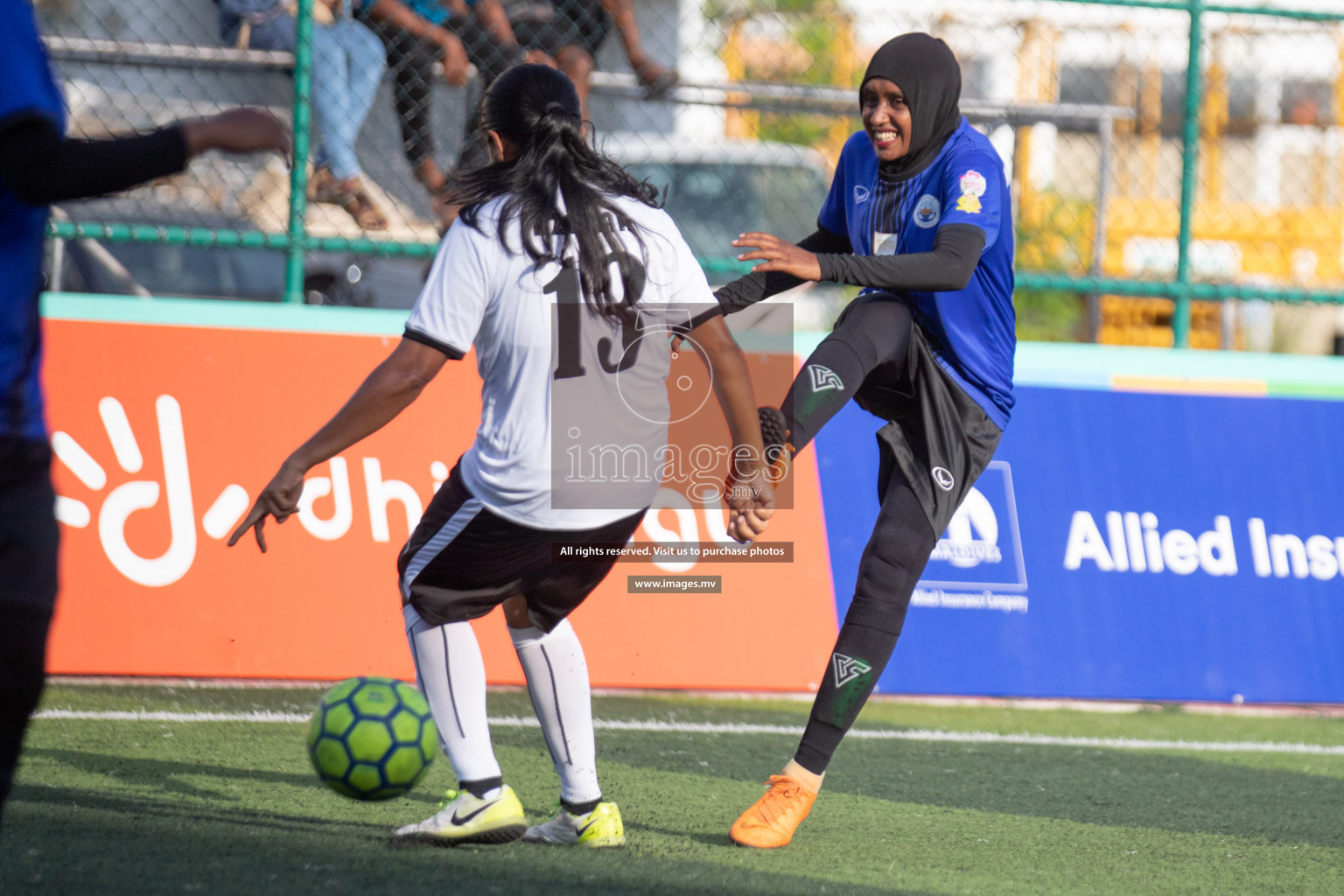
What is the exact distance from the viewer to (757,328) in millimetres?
6414

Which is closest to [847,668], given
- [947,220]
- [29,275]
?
[947,220]

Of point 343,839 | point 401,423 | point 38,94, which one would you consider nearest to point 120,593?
point 401,423

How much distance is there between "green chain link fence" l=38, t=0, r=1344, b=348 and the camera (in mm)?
6703

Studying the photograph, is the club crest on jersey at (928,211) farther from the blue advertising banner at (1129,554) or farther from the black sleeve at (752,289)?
the blue advertising banner at (1129,554)

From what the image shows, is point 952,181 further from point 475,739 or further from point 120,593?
point 120,593

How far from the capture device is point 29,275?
2506mm

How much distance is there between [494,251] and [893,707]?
3335 millimetres

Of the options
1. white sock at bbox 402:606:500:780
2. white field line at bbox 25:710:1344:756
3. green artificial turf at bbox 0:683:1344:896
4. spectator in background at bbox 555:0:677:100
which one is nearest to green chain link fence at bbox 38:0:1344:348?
A: spectator in background at bbox 555:0:677:100

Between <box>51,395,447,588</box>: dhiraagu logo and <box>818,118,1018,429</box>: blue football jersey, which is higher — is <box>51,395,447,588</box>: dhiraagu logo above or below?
below

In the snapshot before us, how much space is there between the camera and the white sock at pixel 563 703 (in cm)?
357

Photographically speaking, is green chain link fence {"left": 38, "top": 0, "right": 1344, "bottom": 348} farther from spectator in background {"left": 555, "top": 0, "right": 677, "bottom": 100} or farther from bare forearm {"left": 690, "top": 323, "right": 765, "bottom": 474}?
bare forearm {"left": 690, "top": 323, "right": 765, "bottom": 474}

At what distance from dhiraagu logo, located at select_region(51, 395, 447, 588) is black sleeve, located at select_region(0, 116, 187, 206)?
298 cm

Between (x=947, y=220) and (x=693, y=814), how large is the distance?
1772 mm

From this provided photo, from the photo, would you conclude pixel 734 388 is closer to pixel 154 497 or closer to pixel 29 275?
pixel 29 275
